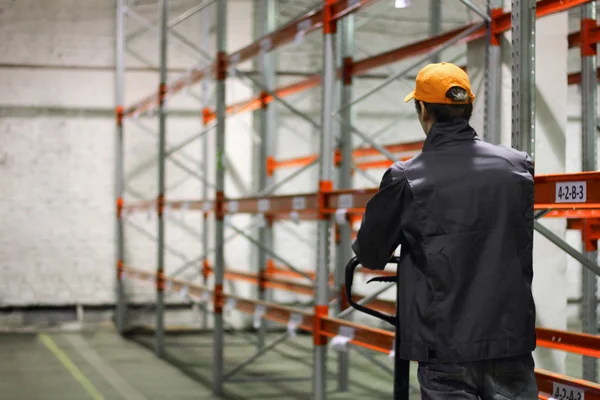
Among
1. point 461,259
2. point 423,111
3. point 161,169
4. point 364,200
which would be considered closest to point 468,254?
point 461,259

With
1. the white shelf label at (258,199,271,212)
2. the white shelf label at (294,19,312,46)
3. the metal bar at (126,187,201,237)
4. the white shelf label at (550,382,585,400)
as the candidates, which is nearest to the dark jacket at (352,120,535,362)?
the white shelf label at (550,382,585,400)

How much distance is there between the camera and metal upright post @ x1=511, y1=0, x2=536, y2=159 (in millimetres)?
4121

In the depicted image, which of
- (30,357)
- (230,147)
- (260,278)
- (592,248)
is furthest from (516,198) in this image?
(230,147)

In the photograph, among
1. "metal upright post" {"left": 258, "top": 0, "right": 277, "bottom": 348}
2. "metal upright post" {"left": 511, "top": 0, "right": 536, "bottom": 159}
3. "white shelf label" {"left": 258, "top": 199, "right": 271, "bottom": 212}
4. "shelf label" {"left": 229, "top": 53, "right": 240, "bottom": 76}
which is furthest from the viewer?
"metal upright post" {"left": 258, "top": 0, "right": 277, "bottom": 348}

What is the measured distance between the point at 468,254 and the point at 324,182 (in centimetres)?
353

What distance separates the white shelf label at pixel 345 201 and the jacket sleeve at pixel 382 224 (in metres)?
2.88

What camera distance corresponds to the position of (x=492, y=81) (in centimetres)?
571

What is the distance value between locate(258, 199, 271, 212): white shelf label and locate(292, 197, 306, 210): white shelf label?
0.60m

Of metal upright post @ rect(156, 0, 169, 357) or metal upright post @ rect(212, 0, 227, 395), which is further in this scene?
metal upright post @ rect(156, 0, 169, 357)

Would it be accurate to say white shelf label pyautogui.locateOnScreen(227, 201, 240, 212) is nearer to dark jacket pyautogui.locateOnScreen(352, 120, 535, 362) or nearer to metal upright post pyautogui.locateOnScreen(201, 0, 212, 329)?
metal upright post pyautogui.locateOnScreen(201, 0, 212, 329)

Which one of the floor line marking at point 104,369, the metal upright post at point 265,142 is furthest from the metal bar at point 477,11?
the metal upright post at point 265,142

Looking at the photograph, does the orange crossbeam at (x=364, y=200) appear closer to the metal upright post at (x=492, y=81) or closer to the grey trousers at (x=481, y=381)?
the metal upright post at (x=492, y=81)

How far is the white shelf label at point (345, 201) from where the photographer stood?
19.6 feet

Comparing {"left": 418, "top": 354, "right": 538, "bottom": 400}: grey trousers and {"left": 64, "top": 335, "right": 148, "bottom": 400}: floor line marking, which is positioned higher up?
{"left": 418, "top": 354, "right": 538, "bottom": 400}: grey trousers
